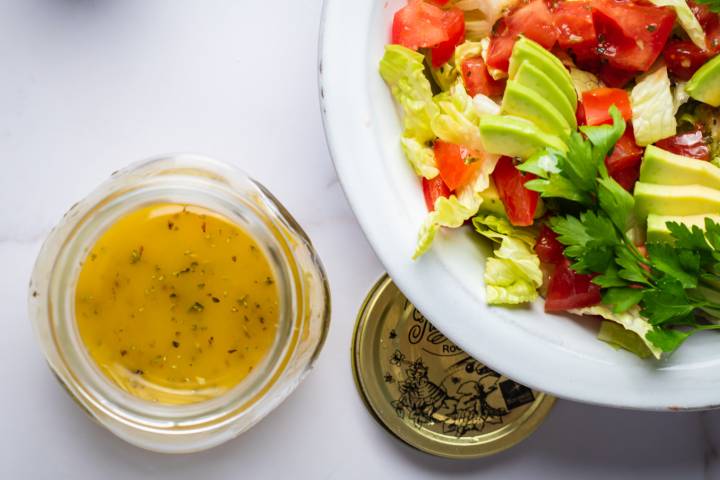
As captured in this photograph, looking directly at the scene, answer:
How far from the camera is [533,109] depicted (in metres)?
1.26

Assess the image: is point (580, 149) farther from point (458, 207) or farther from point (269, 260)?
point (269, 260)

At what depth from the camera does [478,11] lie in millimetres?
1399

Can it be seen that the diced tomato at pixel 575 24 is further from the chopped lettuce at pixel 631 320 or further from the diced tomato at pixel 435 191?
the chopped lettuce at pixel 631 320

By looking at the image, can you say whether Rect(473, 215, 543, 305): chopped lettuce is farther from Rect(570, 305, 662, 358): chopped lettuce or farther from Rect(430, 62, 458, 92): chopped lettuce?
Rect(430, 62, 458, 92): chopped lettuce

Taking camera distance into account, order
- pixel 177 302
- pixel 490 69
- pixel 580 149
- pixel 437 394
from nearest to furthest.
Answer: pixel 580 149 → pixel 490 69 → pixel 177 302 → pixel 437 394

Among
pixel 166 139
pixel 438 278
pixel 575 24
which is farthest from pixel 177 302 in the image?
pixel 575 24

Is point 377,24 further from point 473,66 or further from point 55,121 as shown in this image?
point 55,121

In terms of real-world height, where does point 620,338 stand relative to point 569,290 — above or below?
below

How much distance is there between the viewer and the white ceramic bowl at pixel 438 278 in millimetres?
1272

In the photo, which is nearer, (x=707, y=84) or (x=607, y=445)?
(x=707, y=84)

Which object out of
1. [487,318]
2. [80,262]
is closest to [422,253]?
[487,318]

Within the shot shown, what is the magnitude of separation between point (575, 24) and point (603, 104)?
0.13 m

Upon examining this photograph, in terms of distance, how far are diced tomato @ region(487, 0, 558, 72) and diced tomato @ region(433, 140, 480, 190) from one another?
0.15 m

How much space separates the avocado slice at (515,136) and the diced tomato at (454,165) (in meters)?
0.06
